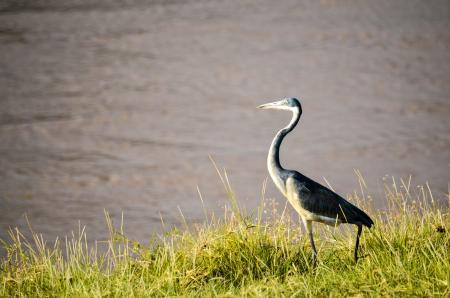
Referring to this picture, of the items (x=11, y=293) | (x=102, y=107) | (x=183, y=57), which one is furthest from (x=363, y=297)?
(x=183, y=57)

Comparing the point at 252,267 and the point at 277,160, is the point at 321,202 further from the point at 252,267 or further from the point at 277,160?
the point at 252,267

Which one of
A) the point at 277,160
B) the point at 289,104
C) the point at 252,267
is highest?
the point at 289,104

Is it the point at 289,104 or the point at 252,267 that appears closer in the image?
the point at 252,267

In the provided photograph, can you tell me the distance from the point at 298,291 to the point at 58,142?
14813mm

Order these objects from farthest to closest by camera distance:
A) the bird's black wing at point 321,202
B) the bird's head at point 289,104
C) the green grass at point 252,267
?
the bird's head at point 289,104 → the bird's black wing at point 321,202 → the green grass at point 252,267

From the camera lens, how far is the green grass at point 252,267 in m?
5.00

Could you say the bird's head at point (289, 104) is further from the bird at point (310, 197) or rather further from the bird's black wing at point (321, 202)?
the bird's black wing at point (321, 202)

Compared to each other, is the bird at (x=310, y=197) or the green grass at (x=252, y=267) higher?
the bird at (x=310, y=197)

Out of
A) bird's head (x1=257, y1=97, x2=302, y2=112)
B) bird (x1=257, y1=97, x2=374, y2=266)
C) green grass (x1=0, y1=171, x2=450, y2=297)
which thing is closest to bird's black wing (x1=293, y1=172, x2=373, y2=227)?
bird (x1=257, y1=97, x2=374, y2=266)

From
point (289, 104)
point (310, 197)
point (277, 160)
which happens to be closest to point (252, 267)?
point (310, 197)

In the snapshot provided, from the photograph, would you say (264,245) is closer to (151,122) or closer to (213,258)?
(213,258)

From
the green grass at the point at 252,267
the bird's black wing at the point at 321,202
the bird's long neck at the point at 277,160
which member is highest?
the bird's long neck at the point at 277,160

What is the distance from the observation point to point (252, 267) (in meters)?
5.55

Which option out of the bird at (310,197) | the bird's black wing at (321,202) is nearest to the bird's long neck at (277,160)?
the bird at (310,197)
